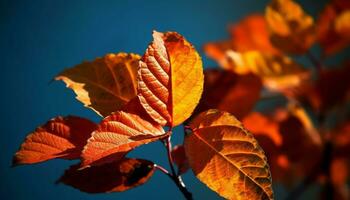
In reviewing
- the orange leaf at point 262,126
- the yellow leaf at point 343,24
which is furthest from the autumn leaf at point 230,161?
the yellow leaf at point 343,24

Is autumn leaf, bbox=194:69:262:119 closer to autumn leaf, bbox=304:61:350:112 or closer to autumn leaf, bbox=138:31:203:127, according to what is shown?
autumn leaf, bbox=138:31:203:127

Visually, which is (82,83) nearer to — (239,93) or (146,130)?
(146,130)

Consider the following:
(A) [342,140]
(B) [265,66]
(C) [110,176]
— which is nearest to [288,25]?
(B) [265,66]

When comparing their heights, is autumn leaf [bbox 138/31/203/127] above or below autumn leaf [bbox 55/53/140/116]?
below

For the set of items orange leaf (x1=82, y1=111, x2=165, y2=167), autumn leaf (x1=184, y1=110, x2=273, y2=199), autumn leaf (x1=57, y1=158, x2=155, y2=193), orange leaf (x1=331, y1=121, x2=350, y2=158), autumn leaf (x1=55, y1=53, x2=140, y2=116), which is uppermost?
autumn leaf (x1=55, y1=53, x2=140, y2=116)

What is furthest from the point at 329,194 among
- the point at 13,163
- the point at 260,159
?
the point at 13,163

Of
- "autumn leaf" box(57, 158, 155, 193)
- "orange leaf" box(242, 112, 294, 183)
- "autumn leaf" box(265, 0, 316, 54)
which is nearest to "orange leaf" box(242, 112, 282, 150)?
"orange leaf" box(242, 112, 294, 183)
